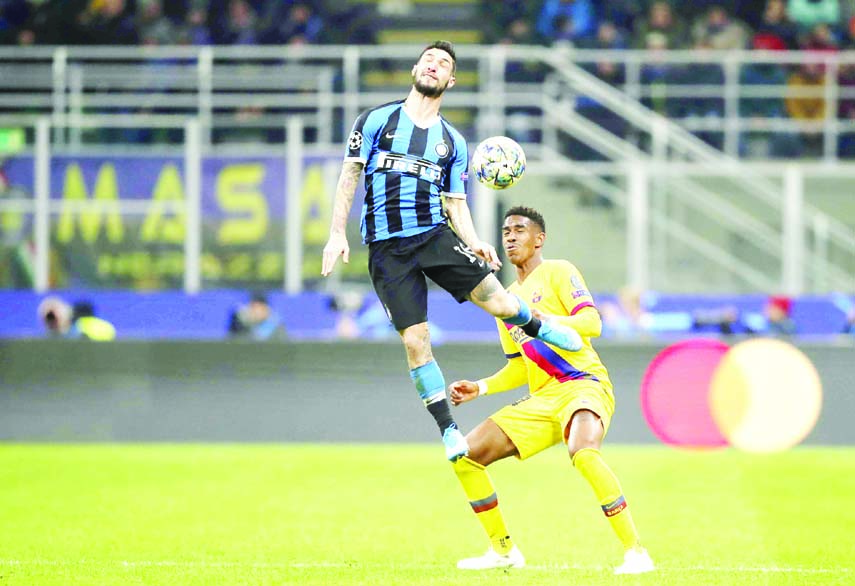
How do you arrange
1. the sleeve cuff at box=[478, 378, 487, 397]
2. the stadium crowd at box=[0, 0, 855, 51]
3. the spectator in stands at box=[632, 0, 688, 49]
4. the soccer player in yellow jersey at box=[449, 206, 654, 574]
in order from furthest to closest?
1. the stadium crowd at box=[0, 0, 855, 51]
2. the spectator in stands at box=[632, 0, 688, 49]
3. the sleeve cuff at box=[478, 378, 487, 397]
4. the soccer player in yellow jersey at box=[449, 206, 654, 574]

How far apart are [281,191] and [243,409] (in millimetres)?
3984

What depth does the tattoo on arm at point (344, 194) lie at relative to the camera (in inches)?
260

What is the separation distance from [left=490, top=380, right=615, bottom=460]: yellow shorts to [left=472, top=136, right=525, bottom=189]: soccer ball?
1.09 meters

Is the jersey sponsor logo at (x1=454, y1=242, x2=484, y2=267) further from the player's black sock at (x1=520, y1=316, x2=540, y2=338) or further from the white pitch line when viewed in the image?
the white pitch line

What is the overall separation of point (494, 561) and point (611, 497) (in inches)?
31.4

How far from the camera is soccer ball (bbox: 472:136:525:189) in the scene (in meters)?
6.95

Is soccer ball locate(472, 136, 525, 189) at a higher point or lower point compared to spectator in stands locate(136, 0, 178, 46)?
lower

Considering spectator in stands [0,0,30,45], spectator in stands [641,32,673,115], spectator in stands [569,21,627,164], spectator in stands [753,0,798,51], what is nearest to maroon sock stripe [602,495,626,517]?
spectator in stands [569,21,627,164]

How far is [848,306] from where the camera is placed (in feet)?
53.2

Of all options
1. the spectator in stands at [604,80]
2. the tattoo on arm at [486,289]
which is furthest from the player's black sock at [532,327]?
the spectator in stands at [604,80]

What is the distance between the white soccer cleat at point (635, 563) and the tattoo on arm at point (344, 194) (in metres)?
2.08

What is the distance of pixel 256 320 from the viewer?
15.7m

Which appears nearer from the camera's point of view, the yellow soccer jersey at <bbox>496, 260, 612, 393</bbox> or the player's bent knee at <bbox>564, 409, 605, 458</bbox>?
the player's bent knee at <bbox>564, 409, 605, 458</bbox>

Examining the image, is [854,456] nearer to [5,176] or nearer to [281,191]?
[281,191]
